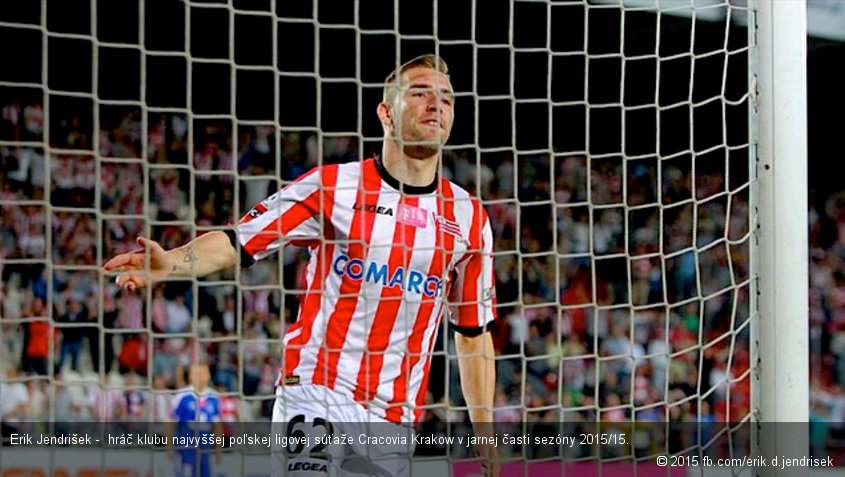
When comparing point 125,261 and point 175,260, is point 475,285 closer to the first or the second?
point 175,260

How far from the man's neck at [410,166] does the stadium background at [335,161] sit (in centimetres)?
243

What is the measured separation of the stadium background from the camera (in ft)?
22.7

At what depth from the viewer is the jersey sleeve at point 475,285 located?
384 centimetres

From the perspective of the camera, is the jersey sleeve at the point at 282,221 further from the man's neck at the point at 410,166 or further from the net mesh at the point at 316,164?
the net mesh at the point at 316,164

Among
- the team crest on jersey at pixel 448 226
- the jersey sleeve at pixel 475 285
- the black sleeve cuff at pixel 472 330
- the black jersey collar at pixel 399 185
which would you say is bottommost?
the black sleeve cuff at pixel 472 330

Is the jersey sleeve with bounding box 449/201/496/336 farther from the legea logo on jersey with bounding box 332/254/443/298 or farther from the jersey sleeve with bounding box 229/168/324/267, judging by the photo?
the jersey sleeve with bounding box 229/168/324/267

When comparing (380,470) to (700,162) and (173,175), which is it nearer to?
(173,175)

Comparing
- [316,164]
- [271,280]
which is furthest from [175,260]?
[316,164]

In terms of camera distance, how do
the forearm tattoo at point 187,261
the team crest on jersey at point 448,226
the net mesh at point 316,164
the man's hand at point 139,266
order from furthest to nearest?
the net mesh at point 316,164 < the team crest on jersey at point 448,226 < the forearm tattoo at point 187,261 < the man's hand at point 139,266

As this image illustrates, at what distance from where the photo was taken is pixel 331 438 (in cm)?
360

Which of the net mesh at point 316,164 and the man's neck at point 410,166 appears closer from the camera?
the man's neck at point 410,166

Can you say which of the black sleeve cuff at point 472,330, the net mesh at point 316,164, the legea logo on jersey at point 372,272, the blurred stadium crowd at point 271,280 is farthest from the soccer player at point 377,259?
the blurred stadium crowd at point 271,280

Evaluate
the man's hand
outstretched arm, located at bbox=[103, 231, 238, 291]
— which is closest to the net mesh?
outstretched arm, located at bbox=[103, 231, 238, 291]

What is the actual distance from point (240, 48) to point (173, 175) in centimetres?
106
